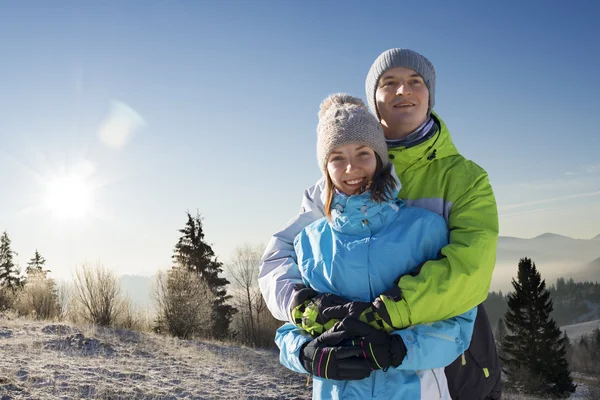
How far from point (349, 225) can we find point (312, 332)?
1.83ft

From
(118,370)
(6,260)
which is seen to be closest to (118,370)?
(118,370)

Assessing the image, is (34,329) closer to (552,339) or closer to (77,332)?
(77,332)

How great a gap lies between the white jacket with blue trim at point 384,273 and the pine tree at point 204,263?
28558 millimetres

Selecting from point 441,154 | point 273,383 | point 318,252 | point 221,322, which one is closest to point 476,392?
point 318,252

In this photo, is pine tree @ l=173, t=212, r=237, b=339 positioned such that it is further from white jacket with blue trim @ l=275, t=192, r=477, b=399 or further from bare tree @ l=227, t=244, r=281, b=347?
white jacket with blue trim @ l=275, t=192, r=477, b=399

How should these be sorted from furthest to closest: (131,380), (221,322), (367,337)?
(221,322) < (131,380) < (367,337)

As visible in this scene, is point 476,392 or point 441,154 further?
point 441,154

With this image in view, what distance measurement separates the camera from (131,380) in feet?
33.6

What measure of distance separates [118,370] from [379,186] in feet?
33.5

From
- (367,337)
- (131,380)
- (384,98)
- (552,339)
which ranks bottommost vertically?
(552,339)

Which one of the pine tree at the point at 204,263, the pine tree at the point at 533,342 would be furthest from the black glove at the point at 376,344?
the pine tree at the point at 533,342

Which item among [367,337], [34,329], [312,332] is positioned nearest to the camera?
[367,337]

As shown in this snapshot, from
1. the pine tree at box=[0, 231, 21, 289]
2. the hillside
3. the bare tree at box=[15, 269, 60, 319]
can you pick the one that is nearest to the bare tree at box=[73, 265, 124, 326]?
the bare tree at box=[15, 269, 60, 319]

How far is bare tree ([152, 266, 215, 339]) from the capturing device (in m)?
23.9
